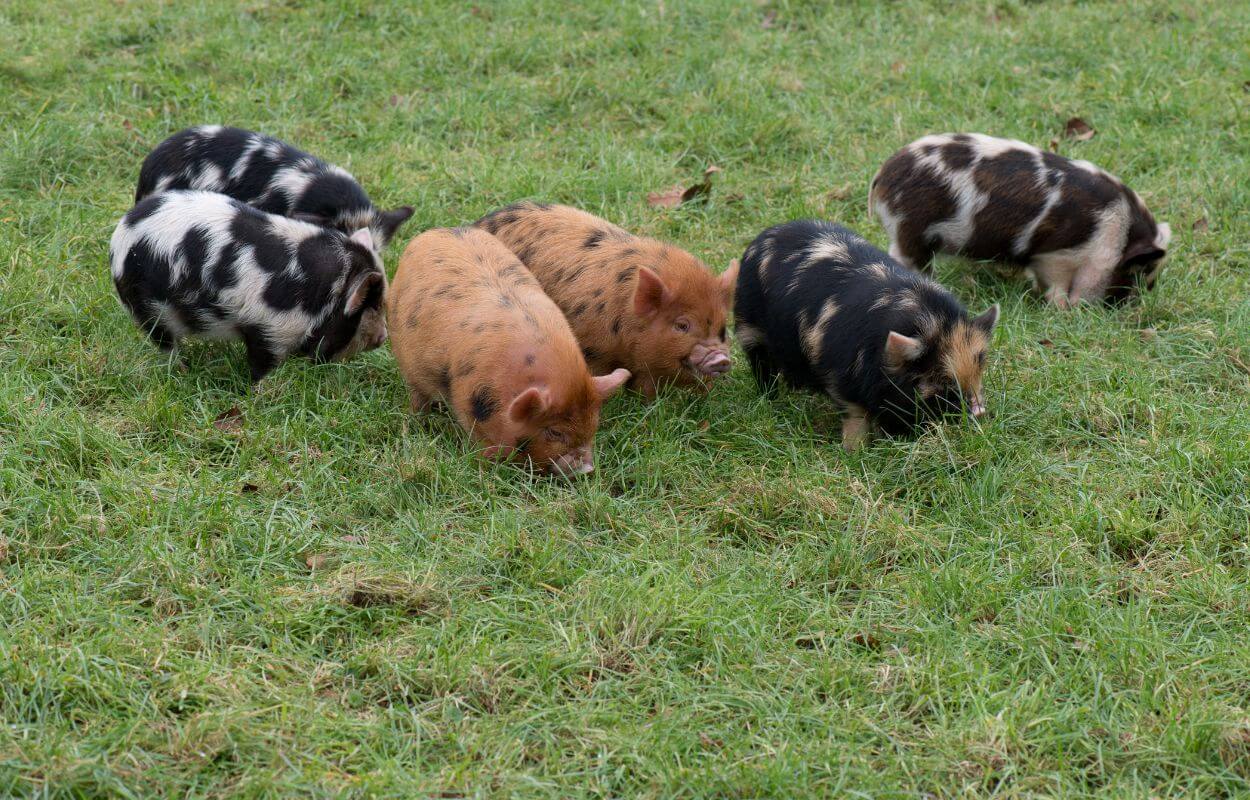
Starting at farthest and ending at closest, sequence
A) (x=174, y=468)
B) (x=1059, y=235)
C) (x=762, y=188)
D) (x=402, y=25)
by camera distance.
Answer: (x=402, y=25), (x=762, y=188), (x=1059, y=235), (x=174, y=468)

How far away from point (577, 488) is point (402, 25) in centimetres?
627

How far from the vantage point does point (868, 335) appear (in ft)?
18.6

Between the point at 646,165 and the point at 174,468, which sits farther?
the point at 646,165

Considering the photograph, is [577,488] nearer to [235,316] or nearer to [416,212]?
[235,316]

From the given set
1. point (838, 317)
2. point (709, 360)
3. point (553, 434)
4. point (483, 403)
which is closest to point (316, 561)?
Answer: point (483, 403)

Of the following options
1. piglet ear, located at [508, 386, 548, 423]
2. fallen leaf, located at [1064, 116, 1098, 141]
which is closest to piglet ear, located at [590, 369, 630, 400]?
piglet ear, located at [508, 386, 548, 423]

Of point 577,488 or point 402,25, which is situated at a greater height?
point 402,25

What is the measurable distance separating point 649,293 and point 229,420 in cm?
212

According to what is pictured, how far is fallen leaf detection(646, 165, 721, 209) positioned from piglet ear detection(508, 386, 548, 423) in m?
3.27

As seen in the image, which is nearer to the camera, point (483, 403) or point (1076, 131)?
point (483, 403)

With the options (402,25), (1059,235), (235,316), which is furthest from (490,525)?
(402,25)

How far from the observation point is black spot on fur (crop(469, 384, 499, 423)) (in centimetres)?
534

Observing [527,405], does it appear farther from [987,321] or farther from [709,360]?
[987,321]

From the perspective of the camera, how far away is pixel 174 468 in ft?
17.7
